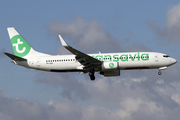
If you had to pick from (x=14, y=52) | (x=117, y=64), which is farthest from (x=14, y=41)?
(x=117, y=64)

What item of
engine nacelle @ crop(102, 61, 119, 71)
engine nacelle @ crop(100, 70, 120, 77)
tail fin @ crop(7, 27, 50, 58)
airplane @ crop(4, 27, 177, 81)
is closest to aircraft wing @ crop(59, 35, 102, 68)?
airplane @ crop(4, 27, 177, 81)

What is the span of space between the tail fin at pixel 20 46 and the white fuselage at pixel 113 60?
2078 millimetres

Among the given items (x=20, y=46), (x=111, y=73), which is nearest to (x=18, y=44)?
(x=20, y=46)

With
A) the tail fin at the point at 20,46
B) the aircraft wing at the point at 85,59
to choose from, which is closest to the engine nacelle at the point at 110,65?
→ the aircraft wing at the point at 85,59

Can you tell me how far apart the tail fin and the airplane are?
0.41 meters

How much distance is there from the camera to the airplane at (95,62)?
65.5 m

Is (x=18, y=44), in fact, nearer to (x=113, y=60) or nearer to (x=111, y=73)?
(x=111, y=73)

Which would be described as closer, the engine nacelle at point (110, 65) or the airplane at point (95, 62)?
the engine nacelle at point (110, 65)

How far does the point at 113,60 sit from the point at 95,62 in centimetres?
309

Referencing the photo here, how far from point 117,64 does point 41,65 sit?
1350 centimetres

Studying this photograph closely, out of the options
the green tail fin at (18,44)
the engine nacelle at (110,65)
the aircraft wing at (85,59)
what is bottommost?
the engine nacelle at (110,65)

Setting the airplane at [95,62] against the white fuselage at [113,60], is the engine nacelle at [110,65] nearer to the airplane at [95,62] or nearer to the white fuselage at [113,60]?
the airplane at [95,62]

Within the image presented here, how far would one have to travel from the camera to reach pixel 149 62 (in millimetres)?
65938

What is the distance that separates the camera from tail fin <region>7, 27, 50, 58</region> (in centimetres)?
7075
